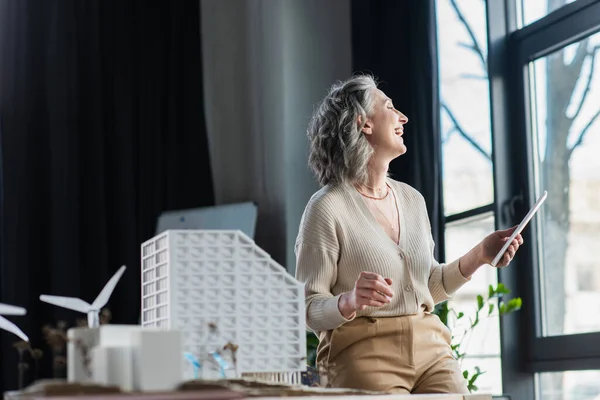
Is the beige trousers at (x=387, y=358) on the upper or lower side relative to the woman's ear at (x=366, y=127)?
lower

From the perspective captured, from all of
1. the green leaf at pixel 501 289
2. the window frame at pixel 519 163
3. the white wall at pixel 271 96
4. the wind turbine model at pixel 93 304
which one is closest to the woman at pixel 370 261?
the wind turbine model at pixel 93 304

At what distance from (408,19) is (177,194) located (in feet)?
4.97

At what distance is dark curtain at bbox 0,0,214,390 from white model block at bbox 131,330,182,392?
122 inches

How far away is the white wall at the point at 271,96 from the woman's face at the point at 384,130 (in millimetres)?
2011

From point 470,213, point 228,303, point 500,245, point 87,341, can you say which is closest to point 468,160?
point 470,213

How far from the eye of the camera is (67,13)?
182 inches

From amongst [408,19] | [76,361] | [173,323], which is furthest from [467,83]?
[76,361]

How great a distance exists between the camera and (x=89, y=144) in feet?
15.0

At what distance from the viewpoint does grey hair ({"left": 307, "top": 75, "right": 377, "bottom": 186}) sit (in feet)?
7.60

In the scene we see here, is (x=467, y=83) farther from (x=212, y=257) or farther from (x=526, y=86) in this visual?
(x=212, y=257)

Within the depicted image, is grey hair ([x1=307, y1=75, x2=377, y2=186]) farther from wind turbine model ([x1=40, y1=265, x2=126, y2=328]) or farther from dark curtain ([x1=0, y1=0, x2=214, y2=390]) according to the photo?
dark curtain ([x1=0, y1=0, x2=214, y2=390])

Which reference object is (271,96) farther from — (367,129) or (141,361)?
(141,361)

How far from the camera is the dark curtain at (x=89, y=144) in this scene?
436cm

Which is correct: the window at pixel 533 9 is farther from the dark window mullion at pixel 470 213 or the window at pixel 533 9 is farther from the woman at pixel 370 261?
the woman at pixel 370 261
